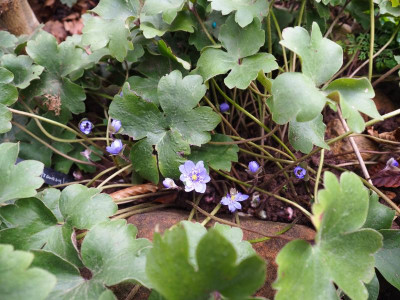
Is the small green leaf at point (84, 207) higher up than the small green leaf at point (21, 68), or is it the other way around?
the small green leaf at point (21, 68)

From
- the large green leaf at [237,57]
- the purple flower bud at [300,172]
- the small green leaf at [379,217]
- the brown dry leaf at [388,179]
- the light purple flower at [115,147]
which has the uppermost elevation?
the large green leaf at [237,57]

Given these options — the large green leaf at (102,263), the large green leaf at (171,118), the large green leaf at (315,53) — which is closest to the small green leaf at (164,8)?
the large green leaf at (171,118)

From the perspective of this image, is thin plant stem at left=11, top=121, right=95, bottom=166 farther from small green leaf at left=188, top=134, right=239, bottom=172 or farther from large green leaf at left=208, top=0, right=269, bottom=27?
large green leaf at left=208, top=0, right=269, bottom=27

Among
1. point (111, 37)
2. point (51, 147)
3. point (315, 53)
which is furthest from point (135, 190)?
point (315, 53)

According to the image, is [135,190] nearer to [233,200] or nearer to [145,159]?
[145,159]

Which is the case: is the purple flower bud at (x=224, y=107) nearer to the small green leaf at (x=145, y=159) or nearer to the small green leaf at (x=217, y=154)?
the small green leaf at (x=217, y=154)

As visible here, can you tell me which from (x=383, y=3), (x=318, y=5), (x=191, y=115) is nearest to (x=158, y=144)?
(x=191, y=115)

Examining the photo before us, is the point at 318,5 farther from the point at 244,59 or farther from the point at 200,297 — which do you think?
the point at 200,297

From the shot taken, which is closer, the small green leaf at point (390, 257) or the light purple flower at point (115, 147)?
the small green leaf at point (390, 257)
